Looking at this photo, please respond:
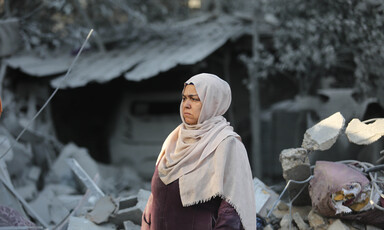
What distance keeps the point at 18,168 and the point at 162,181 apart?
13.5 ft

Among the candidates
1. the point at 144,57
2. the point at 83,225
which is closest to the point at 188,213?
the point at 83,225

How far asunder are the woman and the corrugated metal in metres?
3.66

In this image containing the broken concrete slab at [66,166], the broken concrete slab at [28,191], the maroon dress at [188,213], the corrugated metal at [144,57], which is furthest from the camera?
the corrugated metal at [144,57]

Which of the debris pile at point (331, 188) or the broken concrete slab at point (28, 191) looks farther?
the broken concrete slab at point (28, 191)

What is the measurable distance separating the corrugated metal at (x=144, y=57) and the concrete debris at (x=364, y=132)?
3128mm

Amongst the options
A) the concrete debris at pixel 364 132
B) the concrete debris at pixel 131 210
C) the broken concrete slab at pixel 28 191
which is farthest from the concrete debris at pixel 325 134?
the broken concrete slab at pixel 28 191

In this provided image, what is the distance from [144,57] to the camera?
677 cm

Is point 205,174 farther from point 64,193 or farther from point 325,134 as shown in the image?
point 64,193

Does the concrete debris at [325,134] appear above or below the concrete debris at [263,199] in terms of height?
above

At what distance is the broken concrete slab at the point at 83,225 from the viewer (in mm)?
3222

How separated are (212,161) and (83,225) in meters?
1.67

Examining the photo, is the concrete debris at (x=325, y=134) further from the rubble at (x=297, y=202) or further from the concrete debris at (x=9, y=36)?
the concrete debris at (x=9, y=36)

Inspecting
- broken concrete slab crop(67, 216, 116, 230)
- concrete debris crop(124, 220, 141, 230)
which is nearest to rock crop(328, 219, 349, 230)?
concrete debris crop(124, 220, 141, 230)

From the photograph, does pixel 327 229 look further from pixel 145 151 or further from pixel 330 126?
pixel 145 151
